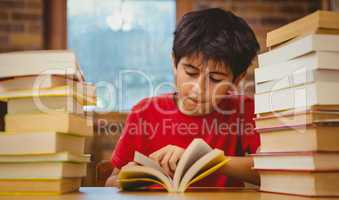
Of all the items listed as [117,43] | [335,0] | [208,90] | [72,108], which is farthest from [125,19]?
[72,108]

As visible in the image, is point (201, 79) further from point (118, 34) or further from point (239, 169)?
point (118, 34)

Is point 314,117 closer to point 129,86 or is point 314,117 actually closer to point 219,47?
point 219,47

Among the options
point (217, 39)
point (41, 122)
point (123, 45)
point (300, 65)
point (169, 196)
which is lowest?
point (169, 196)

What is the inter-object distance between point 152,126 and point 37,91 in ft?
2.62

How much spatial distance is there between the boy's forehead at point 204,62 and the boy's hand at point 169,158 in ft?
1.40

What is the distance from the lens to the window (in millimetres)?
3744

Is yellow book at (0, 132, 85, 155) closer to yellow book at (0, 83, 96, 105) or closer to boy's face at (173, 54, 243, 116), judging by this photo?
yellow book at (0, 83, 96, 105)

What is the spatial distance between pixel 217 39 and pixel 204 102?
0.67 feet

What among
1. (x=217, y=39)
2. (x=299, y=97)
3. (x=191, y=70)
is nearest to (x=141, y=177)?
(x=299, y=97)

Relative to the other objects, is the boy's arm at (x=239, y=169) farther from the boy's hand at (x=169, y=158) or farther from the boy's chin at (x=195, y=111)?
the boy's chin at (x=195, y=111)

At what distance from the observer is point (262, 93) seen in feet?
3.57

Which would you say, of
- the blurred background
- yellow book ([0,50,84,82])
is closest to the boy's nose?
yellow book ([0,50,84,82])

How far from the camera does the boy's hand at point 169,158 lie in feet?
4.01

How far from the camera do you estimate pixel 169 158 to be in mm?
1230
